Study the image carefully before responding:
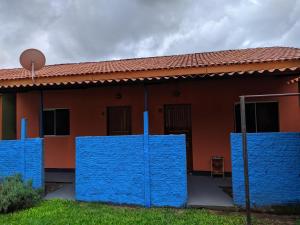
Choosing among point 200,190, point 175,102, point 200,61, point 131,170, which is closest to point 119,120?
point 175,102

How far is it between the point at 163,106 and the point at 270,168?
13.7 feet

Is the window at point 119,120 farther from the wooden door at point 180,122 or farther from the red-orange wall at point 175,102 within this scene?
the wooden door at point 180,122

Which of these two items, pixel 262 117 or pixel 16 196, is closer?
pixel 16 196

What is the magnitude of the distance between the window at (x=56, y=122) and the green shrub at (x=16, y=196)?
11.7 ft

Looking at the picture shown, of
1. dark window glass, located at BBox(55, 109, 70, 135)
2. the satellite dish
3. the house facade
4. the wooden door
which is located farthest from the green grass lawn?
the satellite dish

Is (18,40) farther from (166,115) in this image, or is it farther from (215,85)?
(215,85)

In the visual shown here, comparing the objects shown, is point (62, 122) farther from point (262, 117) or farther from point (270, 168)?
point (270, 168)

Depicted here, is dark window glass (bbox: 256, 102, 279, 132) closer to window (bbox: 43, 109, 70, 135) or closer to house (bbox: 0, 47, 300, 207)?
house (bbox: 0, 47, 300, 207)

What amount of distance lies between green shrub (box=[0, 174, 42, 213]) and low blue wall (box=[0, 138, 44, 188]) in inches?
18.5

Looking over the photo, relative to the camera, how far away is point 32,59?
889cm

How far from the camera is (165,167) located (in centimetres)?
646

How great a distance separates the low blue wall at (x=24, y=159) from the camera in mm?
7328

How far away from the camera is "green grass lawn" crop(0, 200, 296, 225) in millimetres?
5430

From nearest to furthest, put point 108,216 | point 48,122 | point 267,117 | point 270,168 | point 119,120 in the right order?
point 108,216, point 270,168, point 267,117, point 119,120, point 48,122
